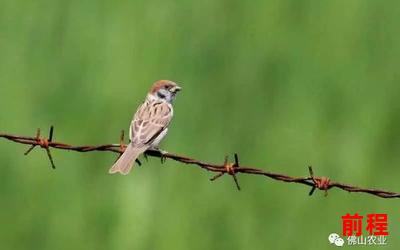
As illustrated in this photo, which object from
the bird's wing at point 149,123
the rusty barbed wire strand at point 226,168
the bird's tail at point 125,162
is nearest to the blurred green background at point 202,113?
the bird's wing at point 149,123

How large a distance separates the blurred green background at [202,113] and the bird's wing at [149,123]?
1.74 metres

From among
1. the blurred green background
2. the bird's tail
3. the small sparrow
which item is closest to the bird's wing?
the small sparrow

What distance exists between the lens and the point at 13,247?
30.4 feet

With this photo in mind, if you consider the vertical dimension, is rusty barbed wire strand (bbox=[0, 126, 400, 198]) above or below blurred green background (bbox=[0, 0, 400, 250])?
below

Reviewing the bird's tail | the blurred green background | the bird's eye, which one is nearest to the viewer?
the bird's tail

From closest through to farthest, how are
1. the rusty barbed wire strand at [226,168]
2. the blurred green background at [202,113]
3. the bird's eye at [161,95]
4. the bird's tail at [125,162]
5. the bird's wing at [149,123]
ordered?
the rusty barbed wire strand at [226,168] → the bird's tail at [125,162] → the bird's wing at [149,123] → the bird's eye at [161,95] → the blurred green background at [202,113]

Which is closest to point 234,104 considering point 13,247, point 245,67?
point 245,67

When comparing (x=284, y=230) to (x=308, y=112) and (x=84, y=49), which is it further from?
(x=84, y=49)

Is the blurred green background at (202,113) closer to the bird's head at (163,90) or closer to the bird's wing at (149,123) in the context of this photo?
the bird's head at (163,90)

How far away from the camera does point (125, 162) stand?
7176mm

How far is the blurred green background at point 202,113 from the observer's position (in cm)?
936

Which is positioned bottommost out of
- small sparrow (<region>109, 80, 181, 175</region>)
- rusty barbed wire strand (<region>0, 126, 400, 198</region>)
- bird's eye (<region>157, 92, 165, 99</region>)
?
rusty barbed wire strand (<region>0, 126, 400, 198</region>)

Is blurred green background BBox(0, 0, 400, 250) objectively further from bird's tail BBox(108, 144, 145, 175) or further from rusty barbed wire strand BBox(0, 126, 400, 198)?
rusty barbed wire strand BBox(0, 126, 400, 198)

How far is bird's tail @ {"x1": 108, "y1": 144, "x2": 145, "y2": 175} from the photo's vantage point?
23.4 ft
